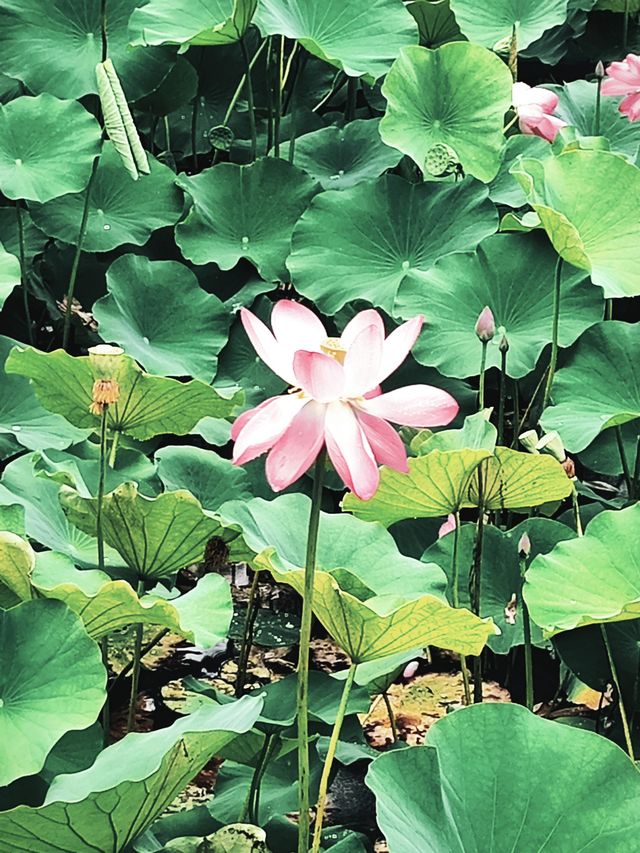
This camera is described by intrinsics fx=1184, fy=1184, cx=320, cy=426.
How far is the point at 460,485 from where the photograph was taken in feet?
4.24

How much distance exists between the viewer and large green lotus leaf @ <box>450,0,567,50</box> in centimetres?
230

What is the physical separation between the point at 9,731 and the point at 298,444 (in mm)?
394

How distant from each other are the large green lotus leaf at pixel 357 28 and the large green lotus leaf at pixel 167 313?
1.63 feet

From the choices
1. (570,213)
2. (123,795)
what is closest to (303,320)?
(123,795)

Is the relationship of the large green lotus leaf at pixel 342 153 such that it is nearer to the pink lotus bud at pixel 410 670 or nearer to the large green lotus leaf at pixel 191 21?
the large green lotus leaf at pixel 191 21

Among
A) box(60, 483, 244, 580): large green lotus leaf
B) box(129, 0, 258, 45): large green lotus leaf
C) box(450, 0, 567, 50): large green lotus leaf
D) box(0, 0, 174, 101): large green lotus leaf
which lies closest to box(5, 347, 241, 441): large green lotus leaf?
box(60, 483, 244, 580): large green lotus leaf

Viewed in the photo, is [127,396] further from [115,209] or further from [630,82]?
[630,82]

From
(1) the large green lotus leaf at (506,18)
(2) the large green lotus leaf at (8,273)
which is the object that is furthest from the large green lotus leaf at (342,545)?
(1) the large green lotus leaf at (506,18)

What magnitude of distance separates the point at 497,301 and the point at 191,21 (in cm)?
81

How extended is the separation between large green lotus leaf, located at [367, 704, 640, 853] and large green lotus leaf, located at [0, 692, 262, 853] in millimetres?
138

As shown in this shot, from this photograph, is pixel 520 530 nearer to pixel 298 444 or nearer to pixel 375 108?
pixel 298 444

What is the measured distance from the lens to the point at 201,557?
131 centimetres

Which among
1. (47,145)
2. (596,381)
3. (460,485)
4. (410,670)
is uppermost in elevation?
(47,145)

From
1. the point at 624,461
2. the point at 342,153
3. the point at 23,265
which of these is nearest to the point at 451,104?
the point at 342,153
